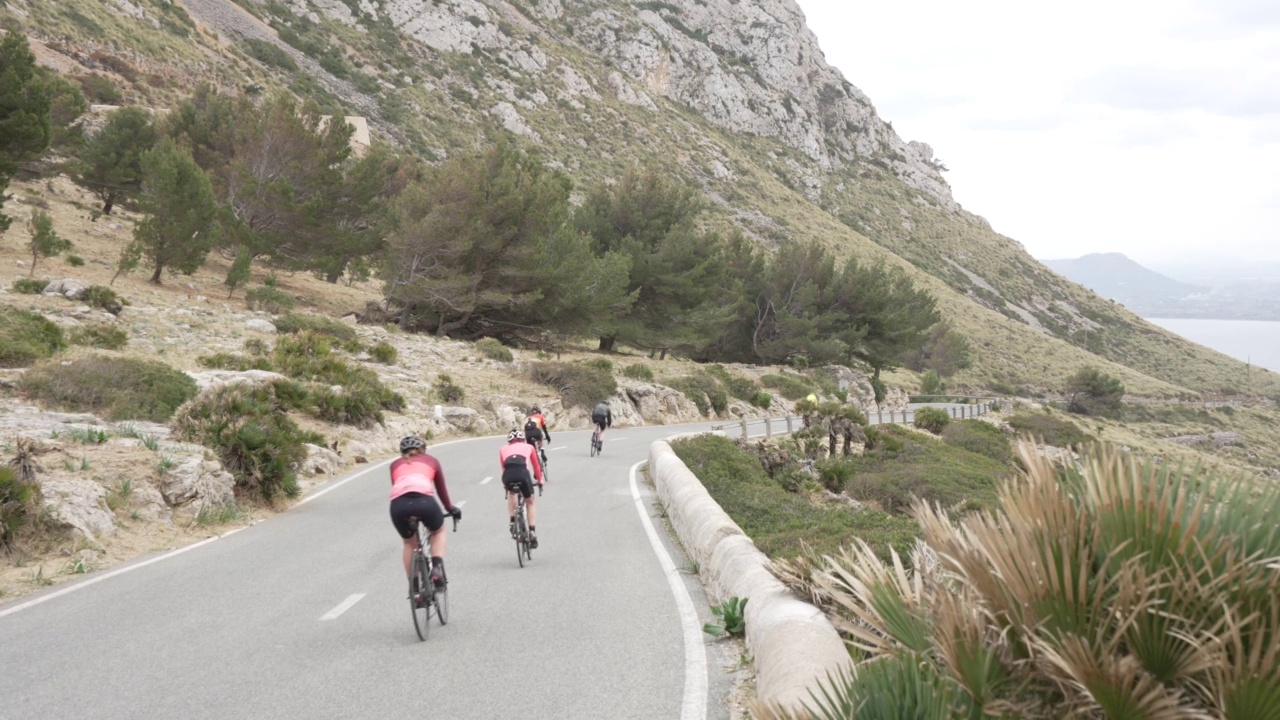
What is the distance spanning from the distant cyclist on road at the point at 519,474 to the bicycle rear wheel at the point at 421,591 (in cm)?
285

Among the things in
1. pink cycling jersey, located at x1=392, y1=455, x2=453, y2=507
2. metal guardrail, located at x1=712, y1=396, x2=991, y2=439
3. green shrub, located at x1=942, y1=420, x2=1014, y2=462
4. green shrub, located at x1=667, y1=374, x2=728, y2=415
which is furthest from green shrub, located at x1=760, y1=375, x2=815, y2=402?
pink cycling jersey, located at x1=392, y1=455, x2=453, y2=507

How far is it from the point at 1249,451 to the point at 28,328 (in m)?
78.5

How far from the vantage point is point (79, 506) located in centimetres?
1069

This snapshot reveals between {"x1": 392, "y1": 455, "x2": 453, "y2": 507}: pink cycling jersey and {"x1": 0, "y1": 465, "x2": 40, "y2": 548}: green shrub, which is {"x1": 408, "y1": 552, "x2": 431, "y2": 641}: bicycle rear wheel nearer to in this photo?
{"x1": 392, "y1": 455, "x2": 453, "y2": 507}: pink cycling jersey

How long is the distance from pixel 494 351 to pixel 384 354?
686cm

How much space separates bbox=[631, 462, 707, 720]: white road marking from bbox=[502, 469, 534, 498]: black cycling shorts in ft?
5.86

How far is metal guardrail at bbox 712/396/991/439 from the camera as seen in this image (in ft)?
94.1

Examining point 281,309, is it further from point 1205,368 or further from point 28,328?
point 1205,368

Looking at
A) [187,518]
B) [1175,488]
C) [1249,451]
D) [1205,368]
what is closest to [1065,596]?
[1175,488]

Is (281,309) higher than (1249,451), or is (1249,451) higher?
(281,309)

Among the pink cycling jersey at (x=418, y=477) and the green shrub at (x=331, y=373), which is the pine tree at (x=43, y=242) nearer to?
the green shrub at (x=331, y=373)

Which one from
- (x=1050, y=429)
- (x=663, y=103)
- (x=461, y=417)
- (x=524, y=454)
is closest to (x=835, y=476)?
(x=461, y=417)

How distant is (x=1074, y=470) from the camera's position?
3361mm

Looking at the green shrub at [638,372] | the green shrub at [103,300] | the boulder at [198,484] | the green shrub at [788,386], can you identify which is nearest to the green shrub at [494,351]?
the green shrub at [638,372]
